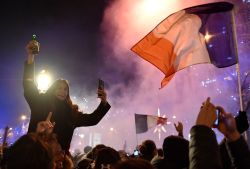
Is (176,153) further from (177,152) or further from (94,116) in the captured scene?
(94,116)

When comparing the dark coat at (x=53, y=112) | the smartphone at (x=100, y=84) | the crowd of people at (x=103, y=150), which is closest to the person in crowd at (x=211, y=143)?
the crowd of people at (x=103, y=150)

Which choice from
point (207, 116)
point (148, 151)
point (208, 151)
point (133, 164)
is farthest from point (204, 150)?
point (148, 151)

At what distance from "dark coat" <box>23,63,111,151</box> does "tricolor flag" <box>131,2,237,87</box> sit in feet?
7.07

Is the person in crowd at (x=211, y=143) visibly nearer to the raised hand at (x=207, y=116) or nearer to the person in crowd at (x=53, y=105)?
the raised hand at (x=207, y=116)

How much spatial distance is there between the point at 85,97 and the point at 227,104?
2448 centimetres

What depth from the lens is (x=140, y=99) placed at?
40.7 metres

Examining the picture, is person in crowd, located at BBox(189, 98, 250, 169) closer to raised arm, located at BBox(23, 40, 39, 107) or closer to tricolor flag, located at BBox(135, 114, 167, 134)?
raised arm, located at BBox(23, 40, 39, 107)

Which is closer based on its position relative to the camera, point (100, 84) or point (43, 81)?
point (100, 84)

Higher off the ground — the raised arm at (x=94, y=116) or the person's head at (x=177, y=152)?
the raised arm at (x=94, y=116)

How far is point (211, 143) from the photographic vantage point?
195 centimetres

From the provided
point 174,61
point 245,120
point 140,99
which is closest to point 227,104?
point 140,99

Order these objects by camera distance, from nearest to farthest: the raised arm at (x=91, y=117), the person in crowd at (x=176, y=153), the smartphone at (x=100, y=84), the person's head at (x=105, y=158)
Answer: the person in crowd at (x=176, y=153) → the person's head at (x=105, y=158) → the raised arm at (x=91, y=117) → the smartphone at (x=100, y=84)

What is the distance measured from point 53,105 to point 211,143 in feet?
8.70

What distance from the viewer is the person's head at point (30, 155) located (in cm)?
193
